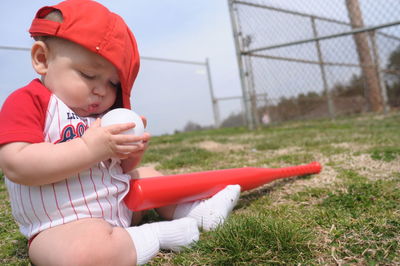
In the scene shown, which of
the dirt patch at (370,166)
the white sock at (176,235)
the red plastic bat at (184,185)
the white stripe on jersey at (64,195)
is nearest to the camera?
the white stripe on jersey at (64,195)

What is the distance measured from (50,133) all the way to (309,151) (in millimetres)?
2366

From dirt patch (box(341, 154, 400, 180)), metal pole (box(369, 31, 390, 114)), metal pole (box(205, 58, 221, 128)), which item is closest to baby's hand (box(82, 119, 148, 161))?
dirt patch (box(341, 154, 400, 180))

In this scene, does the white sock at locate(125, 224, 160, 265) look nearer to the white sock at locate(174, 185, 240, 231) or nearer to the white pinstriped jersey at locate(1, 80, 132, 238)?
the white pinstriped jersey at locate(1, 80, 132, 238)

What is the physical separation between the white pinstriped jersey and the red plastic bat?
87 mm

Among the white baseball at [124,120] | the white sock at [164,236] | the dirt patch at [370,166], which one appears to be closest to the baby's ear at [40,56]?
the white baseball at [124,120]

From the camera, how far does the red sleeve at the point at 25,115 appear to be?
3.45ft

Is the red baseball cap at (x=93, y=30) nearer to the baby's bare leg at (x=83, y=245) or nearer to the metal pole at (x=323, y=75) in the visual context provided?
the baby's bare leg at (x=83, y=245)

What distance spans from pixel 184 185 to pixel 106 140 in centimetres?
48

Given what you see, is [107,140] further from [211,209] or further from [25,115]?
[211,209]

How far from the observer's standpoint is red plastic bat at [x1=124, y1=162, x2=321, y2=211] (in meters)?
1.36

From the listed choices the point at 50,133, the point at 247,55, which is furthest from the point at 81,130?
the point at 247,55

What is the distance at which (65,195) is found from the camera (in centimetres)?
114

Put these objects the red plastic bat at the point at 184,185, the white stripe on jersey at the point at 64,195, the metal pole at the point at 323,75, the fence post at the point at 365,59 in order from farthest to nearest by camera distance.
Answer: the metal pole at the point at 323,75 → the fence post at the point at 365,59 → the red plastic bat at the point at 184,185 → the white stripe on jersey at the point at 64,195

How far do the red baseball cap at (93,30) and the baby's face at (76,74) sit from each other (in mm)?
36
